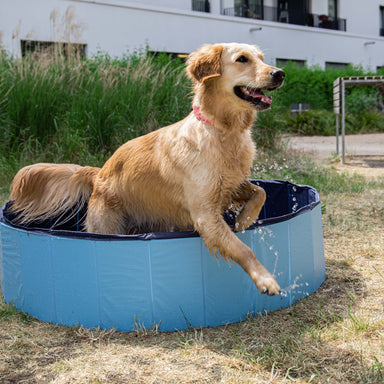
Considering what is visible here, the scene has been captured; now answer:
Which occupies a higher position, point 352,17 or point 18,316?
point 352,17

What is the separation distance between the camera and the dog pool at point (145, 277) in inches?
110

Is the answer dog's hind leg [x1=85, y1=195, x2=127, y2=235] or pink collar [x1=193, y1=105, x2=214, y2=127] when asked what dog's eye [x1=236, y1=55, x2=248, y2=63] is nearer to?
pink collar [x1=193, y1=105, x2=214, y2=127]

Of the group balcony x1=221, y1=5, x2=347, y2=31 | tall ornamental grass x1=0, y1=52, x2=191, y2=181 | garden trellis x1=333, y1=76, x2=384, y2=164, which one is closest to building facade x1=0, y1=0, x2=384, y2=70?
balcony x1=221, y1=5, x2=347, y2=31

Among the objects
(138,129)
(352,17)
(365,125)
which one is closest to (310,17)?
(352,17)

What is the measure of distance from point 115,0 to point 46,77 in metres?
11.2

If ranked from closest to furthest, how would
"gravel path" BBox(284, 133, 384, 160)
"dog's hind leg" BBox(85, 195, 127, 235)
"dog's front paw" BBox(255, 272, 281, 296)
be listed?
"dog's front paw" BBox(255, 272, 281, 296), "dog's hind leg" BBox(85, 195, 127, 235), "gravel path" BBox(284, 133, 384, 160)

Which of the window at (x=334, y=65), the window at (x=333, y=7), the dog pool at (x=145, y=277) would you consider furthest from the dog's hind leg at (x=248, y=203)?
the window at (x=333, y=7)

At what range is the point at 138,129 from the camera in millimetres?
7270

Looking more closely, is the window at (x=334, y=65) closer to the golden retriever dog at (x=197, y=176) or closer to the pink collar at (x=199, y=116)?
the golden retriever dog at (x=197, y=176)

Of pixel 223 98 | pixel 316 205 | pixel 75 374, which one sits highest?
pixel 223 98

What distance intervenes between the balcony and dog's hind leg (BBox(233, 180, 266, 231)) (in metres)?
19.8

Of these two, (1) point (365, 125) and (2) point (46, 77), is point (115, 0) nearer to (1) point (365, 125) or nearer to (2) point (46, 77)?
(1) point (365, 125)

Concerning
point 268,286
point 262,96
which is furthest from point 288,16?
point 268,286

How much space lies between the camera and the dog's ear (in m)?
2.88
